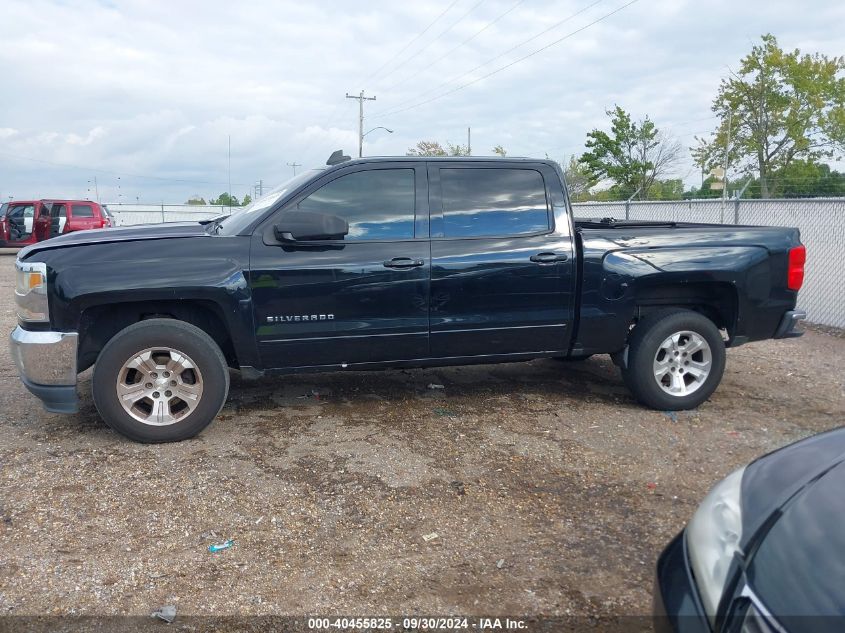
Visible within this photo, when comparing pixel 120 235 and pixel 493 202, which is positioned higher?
pixel 493 202

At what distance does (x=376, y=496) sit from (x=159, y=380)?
1674 mm

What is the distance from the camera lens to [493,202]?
515cm

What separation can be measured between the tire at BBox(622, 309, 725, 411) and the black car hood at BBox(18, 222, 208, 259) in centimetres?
325

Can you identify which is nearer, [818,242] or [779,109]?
[818,242]

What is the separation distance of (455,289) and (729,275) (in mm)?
2085

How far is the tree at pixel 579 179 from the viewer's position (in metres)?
36.3

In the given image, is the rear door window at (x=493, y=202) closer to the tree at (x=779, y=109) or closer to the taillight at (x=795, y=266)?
the taillight at (x=795, y=266)

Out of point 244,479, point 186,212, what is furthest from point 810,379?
point 186,212

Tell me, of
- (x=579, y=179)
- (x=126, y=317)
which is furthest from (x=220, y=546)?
(x=579, y=179)

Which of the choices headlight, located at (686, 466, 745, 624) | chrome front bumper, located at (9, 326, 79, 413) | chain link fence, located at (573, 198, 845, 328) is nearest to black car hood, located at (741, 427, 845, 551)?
headlight, located at (686, 466, 745, 624)

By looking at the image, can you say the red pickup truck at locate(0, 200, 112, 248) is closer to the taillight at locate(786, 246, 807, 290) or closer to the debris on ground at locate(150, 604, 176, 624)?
the taillight at locate(786, 246, 807, 290)

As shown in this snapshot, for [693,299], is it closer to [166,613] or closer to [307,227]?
[307,227]

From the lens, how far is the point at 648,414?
17.4 ft

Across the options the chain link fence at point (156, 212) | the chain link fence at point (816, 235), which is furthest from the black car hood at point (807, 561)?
the chain link fence at point (156, 212)
